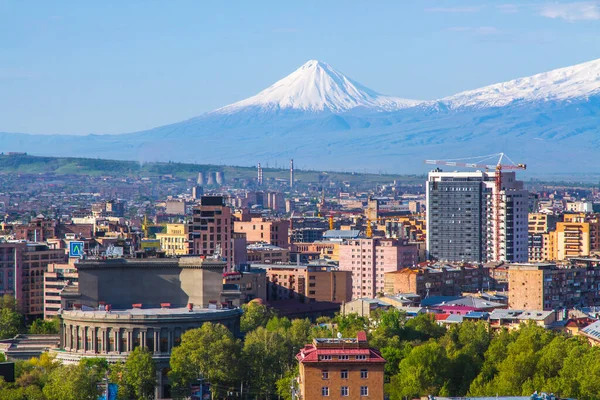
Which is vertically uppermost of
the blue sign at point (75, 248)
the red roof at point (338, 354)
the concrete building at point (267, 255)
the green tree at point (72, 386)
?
the blue sign at point (75, 248)

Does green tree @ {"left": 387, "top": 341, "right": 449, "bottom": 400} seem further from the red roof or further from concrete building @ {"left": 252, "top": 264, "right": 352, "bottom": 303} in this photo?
concrete building @ {"left": 252, "top": 264, "right": 352, "bottom": 303}

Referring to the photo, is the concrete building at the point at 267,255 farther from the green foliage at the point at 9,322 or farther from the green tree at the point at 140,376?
the green tree at the point at 140,376

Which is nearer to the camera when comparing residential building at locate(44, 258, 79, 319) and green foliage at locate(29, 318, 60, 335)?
green foliage at locate(29, 318, 60, 335)

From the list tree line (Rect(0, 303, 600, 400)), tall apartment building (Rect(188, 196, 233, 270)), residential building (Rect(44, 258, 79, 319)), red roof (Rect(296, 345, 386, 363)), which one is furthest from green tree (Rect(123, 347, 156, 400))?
tall apartment building (Rect(188, 196, 233, 270))

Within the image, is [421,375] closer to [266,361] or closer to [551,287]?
[266,361]

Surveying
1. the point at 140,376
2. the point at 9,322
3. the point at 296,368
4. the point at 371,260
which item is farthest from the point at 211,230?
the point at 296,368

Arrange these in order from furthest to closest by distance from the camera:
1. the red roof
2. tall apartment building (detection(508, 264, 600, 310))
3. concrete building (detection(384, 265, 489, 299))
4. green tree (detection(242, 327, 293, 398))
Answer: concrete building (detection(384, 265, 489, 299)), tall apartment building (detection(508, 264, 600, 310)), green tree (detection(242, 327, 293, 398)), the red roof

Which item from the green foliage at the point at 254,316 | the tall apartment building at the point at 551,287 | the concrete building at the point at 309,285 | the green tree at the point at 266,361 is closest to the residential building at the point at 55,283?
the green foliage at the point at 254,316
